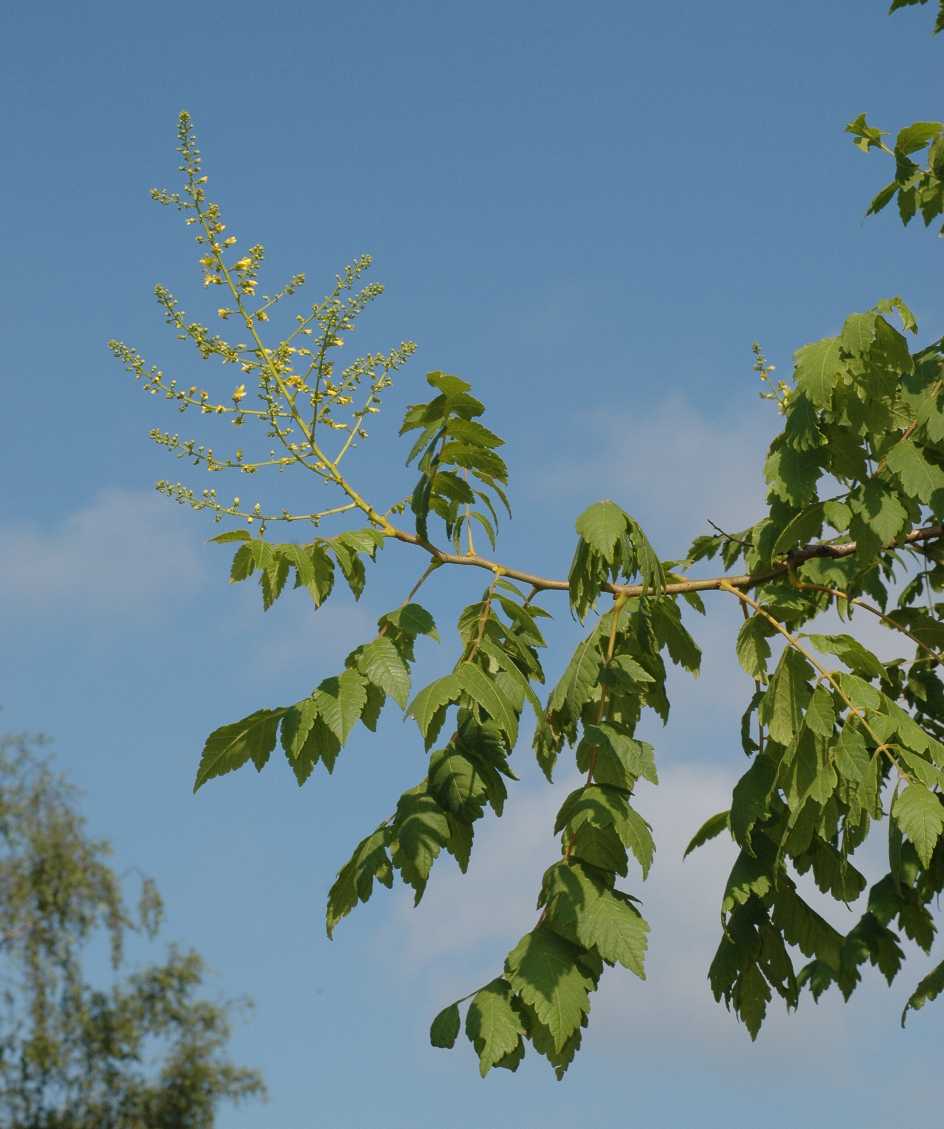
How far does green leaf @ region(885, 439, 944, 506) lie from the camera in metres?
3.65

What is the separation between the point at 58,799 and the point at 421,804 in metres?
19.0

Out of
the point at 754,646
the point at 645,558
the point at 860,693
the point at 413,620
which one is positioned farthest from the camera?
the point at 754,646

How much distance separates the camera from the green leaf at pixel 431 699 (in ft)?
10.8

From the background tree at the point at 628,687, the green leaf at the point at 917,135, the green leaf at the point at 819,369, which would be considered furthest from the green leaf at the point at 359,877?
the green leaf at the point at 917,135

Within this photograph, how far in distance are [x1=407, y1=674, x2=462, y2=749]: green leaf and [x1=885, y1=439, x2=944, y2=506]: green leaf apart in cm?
135

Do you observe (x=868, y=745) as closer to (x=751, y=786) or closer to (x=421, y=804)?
(x=751, y=786)

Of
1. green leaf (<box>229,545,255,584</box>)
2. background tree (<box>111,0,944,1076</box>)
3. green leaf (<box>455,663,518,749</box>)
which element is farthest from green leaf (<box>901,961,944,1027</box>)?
green leaf (<box>229,545,255,584</box>)

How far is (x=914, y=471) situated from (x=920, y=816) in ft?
3.24

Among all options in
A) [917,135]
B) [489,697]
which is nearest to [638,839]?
[489,697]

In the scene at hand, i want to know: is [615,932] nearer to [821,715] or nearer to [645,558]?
[821,715]

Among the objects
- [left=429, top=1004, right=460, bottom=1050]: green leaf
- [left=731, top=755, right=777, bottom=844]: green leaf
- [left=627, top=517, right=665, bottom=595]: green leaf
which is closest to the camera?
[left=429, top=1004, right=460, bottom=1050]: green leaf

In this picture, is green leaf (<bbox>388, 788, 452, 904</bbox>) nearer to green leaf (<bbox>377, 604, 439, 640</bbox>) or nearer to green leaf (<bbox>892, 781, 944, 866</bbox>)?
green leaf (<bbox>377, 604, 439, 640</bbox>)

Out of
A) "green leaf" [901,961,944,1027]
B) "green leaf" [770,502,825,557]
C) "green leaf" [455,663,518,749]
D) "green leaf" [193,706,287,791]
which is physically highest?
"green leaf" [770,502,825,557]

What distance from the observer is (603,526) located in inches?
140
